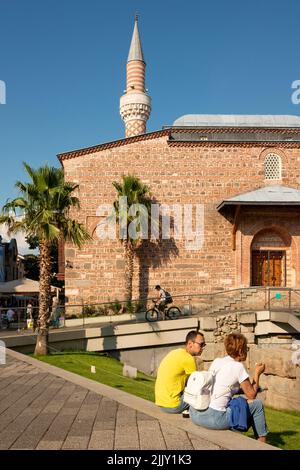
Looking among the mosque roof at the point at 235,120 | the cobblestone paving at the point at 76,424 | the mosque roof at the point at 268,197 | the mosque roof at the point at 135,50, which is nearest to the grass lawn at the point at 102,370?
the cobblestone paving at the point at 76,424

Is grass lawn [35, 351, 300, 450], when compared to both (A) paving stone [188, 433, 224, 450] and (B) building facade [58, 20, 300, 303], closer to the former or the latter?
(A) paving stone [188, 433, 224, 450]

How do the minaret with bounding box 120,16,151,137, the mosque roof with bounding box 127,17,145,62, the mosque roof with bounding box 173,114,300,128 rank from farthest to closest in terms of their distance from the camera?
the mosque roof with bounding box 127,17,145,62
the minaret with bounding box 120,16,151,137
the mosque roof with bounding box 173,114,300,128

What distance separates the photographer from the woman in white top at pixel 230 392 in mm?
5359

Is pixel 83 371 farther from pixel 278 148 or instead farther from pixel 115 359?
pixel 278 148

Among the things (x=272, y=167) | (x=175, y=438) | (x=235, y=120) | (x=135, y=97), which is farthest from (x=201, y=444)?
(x=135, y=97)

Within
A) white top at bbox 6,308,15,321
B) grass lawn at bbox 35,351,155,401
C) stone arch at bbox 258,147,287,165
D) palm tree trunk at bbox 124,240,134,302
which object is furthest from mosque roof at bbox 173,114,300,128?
grass lawn at bbox 35,351,155,401

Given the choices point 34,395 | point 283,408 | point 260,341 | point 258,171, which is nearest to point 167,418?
point 34,395

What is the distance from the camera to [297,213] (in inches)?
885

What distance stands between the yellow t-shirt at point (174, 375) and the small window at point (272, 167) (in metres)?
18.9

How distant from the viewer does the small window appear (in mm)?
23594

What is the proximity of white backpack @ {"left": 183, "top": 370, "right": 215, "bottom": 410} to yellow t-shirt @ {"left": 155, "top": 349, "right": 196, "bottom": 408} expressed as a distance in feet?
1.26

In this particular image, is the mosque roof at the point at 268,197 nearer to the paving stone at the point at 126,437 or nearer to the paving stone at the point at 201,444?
the paving stone at the point at 126,437

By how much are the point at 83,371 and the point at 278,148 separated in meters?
16.3

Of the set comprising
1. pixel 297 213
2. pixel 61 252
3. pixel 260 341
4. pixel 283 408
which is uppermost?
pixel 297 213
